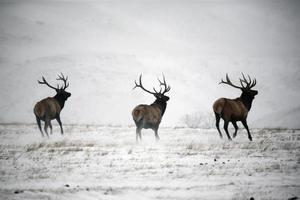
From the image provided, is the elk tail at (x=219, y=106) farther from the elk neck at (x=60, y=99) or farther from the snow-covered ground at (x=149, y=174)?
the elk neck at (x=60, y=99)

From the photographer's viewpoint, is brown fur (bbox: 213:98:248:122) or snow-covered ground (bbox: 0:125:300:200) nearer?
snow-covered ground (bbox: 0:125:300:200)

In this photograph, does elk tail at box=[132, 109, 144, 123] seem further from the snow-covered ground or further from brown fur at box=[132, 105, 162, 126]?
the snow-covered ground

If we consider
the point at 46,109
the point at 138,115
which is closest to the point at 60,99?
the point at 46,109

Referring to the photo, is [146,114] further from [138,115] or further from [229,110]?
[229,110]

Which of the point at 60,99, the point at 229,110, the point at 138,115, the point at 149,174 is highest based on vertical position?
the point at 60,99

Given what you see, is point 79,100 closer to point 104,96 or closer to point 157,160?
point 104,96

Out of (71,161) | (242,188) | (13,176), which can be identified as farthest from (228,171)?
(13,176)

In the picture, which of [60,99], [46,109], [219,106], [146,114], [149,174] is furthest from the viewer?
[60,99]

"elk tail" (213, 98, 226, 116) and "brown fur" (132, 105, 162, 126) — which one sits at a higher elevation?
"elk tail" (213, 98, 226, 116)

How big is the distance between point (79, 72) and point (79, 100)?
1473 cm

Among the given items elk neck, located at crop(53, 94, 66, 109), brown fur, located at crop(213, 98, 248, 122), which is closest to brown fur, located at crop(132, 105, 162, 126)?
brown fur, located at crop(213, 98, 248, 122)

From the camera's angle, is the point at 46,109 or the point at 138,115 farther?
the point at 46,109

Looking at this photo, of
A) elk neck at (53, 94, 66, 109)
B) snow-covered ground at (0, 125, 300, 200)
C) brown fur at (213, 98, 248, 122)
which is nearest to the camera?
snow-covered ground at (0, 125, 300, 200)

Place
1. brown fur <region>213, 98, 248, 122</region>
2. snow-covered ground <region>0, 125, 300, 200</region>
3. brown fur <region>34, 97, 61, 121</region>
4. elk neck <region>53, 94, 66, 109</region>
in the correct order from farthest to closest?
elk neck <region>53, 94, 66, 109</region> < brown fur <region>34, 97, 61, 121</region> < brown fur <region>213, 98, 248, 122</region> < snow-covered ground <region>0, 125, 300, 200</region>
